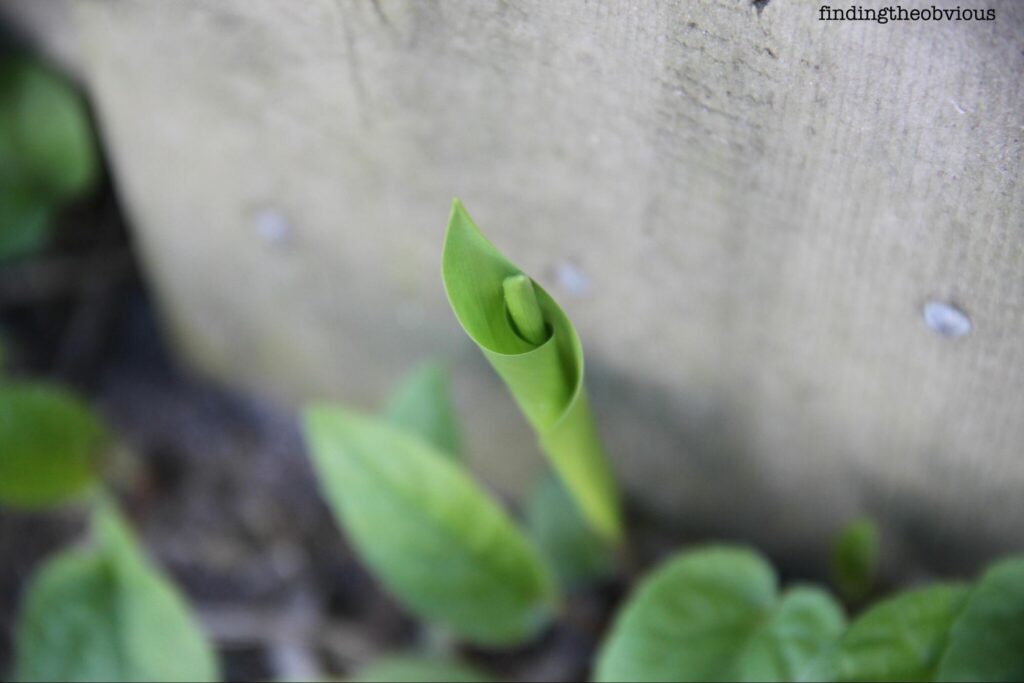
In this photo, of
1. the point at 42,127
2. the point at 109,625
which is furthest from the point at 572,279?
the point at 42,127

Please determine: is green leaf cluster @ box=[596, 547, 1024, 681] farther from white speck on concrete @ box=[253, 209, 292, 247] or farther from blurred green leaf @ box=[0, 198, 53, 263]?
blurred green leaf @ box=[0, 198, 53, 263]

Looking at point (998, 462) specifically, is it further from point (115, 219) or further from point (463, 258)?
point (115, 219)

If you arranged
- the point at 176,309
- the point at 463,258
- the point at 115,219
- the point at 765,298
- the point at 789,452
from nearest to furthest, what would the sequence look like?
the point at 463,258
the point at 765,298
the point at 789,452
the point at 176,309
the point at 115,219

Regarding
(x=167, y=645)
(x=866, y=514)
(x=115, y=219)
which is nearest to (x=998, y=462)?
(x=866, y=514)

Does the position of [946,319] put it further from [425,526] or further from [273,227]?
[273,227]

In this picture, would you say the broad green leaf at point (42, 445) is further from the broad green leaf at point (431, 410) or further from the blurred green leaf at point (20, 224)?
the broad green leaf at point (431, 410)

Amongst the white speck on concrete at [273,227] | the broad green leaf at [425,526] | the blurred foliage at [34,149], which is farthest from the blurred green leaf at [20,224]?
the broad green leaf at [425,526]
